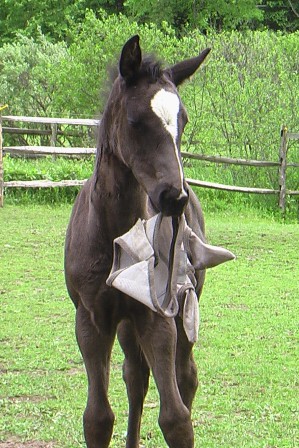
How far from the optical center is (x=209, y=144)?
751 inches

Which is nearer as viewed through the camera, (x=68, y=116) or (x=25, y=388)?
(x=25, y=388)

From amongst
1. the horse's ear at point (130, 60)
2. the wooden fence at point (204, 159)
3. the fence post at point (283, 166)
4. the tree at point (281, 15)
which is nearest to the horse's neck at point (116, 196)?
the horse's ear at point (130, 60)

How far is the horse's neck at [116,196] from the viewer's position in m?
4.26

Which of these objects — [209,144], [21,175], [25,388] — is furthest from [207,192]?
[25,388]

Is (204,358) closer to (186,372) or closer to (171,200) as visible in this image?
(186,372)

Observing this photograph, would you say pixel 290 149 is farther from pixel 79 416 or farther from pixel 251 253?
pixel 79 416

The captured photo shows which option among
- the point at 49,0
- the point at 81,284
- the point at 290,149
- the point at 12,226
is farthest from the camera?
the point at 49,0

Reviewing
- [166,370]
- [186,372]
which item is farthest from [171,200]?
[186,372]

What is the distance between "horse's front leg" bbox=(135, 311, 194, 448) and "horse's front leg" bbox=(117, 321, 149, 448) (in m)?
0.77

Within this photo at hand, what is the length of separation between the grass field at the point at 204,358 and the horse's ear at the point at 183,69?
7.67 feet

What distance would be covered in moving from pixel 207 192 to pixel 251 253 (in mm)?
5112

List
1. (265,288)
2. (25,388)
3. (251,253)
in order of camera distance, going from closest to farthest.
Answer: (25,388) → (265,288) → (251,253)

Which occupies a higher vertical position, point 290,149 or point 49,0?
point 49,0

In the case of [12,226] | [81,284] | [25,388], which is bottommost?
[12,226]
